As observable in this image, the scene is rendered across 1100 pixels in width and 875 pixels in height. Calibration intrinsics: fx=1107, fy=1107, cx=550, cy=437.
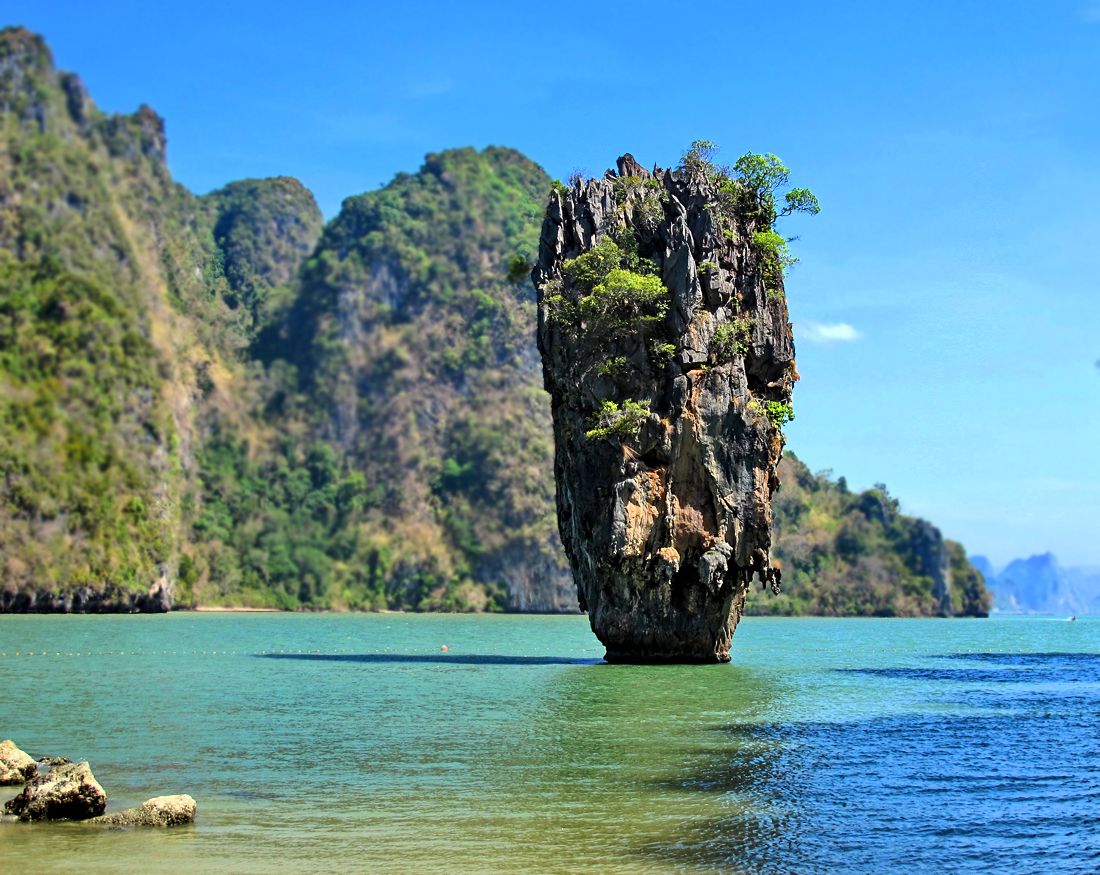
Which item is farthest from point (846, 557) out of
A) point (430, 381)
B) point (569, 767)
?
point (569, 767)

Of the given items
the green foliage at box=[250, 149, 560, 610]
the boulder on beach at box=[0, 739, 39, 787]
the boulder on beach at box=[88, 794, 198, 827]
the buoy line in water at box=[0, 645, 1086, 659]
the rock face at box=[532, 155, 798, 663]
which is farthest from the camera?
the green foliage at box=[250, 149, 560, 610]

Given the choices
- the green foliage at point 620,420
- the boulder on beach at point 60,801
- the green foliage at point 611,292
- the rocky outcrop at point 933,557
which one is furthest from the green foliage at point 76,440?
the rocky outcrop at point 933,557

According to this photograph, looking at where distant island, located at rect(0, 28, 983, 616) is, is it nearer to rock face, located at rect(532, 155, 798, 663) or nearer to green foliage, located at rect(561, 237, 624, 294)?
rock face, located at rect(532, 155, 798, 663)

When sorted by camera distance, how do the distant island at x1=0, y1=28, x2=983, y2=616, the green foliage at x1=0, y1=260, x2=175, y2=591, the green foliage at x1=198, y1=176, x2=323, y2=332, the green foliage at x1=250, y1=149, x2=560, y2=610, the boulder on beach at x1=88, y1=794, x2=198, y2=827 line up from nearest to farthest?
the boulder on beach at x1=88, y1=794, x2=198, y2=827, the green foliage at x1=0, y1=260, x2=175, y2=591, the distant island at x1=0, y1=28, x2=983, y2=616, the green foliage at x1=250, y1=149, x2=560, y2=610, the green foliage at x1=198, y1=176, x2=323, y2=332

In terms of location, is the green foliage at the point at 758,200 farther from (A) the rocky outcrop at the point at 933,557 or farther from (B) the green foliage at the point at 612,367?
(A) the rocky outcrop at the point at 933,557

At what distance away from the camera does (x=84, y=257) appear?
107250mm

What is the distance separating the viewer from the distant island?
95125mm

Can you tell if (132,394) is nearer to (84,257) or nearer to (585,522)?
(84,257)

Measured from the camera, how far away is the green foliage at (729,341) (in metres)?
33.8

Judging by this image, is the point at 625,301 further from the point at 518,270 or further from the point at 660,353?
the point at 518,270

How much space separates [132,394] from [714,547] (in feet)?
276

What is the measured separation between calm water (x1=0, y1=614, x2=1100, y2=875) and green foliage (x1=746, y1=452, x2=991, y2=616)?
345ft

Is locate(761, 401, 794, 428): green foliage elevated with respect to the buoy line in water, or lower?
elevated

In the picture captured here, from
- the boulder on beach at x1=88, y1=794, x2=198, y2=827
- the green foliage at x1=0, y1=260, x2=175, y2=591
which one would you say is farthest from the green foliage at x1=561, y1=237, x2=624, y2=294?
the green foliage at x1=0, y1=260, x2=175, y2=591
